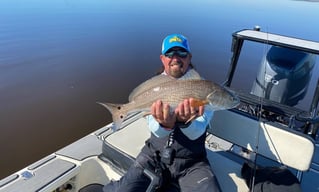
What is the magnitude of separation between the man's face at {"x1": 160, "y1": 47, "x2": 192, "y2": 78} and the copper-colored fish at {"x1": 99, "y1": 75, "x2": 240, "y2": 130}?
234mm

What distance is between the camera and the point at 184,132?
2.27 m

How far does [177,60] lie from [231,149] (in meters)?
1.58

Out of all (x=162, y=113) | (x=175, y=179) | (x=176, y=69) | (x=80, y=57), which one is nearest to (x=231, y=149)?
(x=175, y=179)

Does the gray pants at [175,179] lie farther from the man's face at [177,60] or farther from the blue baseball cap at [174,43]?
the blue baseball cap at [174,43]

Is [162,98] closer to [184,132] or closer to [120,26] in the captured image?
[184,132]

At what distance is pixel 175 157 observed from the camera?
2.37m

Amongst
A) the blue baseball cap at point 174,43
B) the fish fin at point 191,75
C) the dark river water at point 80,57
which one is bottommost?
the dark river water at point 80,57

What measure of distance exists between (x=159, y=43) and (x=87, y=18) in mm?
4702

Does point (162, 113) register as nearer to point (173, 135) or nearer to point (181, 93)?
point (181, 93)

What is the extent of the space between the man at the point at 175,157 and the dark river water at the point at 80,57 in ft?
9.06

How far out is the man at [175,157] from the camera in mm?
2266

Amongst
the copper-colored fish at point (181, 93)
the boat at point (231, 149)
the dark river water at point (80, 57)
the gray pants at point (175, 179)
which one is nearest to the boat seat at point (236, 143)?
the boat at point (231, 149)

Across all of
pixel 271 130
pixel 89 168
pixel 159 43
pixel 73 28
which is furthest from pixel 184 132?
pixel 73 28

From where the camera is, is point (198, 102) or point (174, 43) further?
point (174, 43)
